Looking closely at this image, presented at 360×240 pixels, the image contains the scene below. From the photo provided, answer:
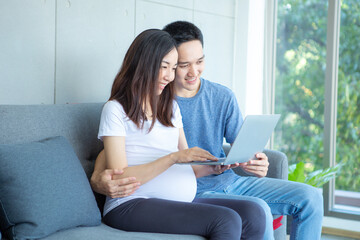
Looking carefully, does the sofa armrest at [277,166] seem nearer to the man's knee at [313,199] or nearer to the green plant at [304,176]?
the man's knee at [313,199]

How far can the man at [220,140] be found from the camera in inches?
79.3

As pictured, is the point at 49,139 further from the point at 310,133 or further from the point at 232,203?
the point at 310,133

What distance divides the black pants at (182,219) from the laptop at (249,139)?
0.57ft

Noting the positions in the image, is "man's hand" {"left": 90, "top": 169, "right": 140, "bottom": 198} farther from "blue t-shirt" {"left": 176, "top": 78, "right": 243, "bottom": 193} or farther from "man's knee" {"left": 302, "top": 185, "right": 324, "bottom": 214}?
"man's knee" {"left": 302, "top": 185, "right": 324, "bottom": 214}

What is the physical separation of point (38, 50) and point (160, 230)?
42.8 inches

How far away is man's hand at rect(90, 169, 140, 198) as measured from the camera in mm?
1723

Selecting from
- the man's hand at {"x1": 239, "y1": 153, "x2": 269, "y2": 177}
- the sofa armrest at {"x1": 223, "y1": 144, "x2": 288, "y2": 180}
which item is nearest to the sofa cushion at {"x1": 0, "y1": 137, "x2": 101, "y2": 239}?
the man's hand at {"x1": 239, "y1": 153, "x2": 269, "y2": 177}

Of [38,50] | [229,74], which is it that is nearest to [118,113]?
[38,50]

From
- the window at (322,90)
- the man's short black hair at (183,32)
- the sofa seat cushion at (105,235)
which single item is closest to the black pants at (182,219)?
the sofa seat cushion at (105,235)

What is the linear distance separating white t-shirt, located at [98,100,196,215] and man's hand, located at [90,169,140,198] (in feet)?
0.12

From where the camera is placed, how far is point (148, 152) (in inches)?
73.2

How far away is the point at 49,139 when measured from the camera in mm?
1806

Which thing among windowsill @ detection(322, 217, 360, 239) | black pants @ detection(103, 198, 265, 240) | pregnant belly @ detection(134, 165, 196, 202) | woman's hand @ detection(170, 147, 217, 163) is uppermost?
woman's hand @ detection(170, 147, 217, 163)

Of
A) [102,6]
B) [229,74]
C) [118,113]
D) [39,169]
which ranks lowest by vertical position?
[39,169]
